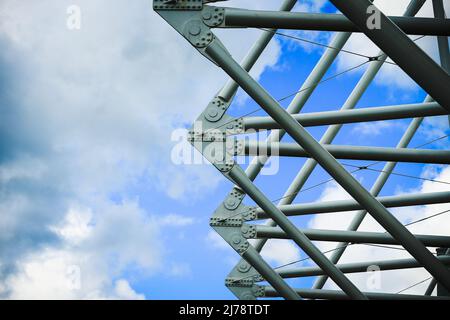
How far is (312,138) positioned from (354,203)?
715 cm

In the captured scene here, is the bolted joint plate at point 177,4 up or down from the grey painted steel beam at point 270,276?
up

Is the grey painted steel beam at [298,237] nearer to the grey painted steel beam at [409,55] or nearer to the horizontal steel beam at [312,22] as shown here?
the horizontal steel beam at [312,22]

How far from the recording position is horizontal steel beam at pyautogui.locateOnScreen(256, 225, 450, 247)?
52.9ft

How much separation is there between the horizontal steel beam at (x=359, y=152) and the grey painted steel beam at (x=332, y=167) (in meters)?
3.25

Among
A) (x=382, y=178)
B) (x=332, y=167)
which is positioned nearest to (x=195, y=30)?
(x=332, y=167)

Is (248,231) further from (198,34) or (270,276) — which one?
(198,34)

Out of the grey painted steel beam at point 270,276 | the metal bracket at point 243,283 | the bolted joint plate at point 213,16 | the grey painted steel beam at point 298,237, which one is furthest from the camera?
the metal bracket at point 243,283

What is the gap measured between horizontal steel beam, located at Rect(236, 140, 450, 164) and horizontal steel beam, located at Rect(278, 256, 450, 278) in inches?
219

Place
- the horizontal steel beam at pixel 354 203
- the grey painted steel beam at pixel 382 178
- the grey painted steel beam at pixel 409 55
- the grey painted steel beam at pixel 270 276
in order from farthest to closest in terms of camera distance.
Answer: the grey painted steel beam at pixel 382 178 → the grey painted steel beam at pixel 270 276 → the horizontal steel beam at pixel 354 203 → the grey painted steel beam at pixel 409 55

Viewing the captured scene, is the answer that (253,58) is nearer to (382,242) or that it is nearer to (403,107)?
(403,107)

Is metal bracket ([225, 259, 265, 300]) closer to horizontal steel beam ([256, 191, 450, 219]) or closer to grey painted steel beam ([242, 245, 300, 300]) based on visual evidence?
horizontal steel beam ([256, 191, 450, 219])

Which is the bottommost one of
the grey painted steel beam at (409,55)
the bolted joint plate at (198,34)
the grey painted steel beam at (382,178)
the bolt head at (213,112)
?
the grey painted steel beam at (409,55)

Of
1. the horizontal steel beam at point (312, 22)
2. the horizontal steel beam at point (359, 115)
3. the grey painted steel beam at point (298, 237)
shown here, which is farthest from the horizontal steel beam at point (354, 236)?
the horizontal steel beam at point (312, 22)

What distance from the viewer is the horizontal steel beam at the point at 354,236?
16.1m
